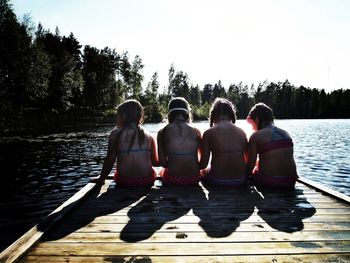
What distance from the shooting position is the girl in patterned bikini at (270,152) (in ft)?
18.4

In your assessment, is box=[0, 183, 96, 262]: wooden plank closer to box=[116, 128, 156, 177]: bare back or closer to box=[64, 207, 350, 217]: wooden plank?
box=[64, 207, 350, 217]: wooden plank

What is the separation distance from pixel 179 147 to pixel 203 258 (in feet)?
9.53

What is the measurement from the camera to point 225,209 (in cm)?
451

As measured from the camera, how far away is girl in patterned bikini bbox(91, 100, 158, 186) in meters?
5.69

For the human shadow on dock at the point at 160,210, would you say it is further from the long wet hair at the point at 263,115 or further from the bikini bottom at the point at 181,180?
the long wet hair at the point at 263,115

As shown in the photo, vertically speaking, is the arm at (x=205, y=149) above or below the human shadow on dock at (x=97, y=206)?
above

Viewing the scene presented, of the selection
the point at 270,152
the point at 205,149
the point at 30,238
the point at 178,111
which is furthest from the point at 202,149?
the point at 30,238

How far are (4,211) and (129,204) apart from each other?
5.04 m

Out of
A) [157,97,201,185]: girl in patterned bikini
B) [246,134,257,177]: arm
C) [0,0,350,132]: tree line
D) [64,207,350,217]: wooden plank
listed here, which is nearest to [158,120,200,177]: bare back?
[157,97,201,185]: girl in patterned bikini

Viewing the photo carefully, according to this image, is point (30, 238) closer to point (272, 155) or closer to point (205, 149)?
point (205, 149)

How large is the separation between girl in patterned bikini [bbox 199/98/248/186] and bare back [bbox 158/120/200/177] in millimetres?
202

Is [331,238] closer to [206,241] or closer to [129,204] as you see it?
[206,241]

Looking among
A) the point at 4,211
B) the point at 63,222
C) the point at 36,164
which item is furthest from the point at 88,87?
the point at 63,222

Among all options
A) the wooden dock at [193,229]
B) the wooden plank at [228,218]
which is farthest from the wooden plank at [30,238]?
the wooden plank at [228,218]
